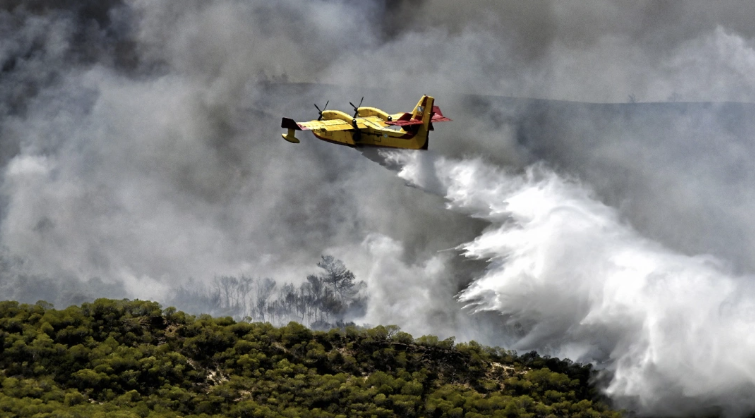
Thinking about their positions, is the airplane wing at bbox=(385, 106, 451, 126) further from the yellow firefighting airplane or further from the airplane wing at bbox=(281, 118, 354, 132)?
the airplane wing at bbox=(281, 118, 354, 132)

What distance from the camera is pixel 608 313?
96750 mm

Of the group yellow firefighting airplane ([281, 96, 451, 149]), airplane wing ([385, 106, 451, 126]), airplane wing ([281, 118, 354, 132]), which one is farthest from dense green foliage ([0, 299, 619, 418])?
airplane wing ([385, 106, 451, 126])

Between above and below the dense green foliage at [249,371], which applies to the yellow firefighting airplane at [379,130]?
above

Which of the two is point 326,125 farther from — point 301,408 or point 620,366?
point 620,366

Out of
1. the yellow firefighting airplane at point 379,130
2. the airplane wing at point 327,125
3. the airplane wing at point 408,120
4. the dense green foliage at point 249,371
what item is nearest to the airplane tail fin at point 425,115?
the yellow firefighting airplane at point 379,130

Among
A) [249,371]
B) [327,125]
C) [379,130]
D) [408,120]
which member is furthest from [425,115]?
[249,371]

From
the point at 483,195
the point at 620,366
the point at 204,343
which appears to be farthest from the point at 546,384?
the point at 204,343

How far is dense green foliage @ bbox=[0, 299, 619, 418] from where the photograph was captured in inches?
3216

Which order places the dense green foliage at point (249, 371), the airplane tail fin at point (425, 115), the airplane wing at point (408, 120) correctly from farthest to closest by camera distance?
the airplane tail fin at point (425, 115) → the airplane wing at point (408, 120) → the dense green foliage at point (249, 371)

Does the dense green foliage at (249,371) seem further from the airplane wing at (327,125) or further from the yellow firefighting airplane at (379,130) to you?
the airplane wing at (327,125)

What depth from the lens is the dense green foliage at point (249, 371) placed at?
81688 millimetres

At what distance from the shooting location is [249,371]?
292 feet

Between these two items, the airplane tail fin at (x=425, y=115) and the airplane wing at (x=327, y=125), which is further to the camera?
the airplane wing at (x=327, y=125)

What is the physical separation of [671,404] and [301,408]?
3522cm
